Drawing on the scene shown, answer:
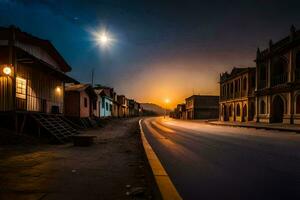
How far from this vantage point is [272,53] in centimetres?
3241

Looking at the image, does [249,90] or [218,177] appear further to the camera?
[249,90]

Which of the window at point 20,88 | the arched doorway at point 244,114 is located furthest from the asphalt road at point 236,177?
the arched doorway at point 244,114

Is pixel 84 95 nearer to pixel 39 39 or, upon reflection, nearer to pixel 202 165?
pixel 39 39

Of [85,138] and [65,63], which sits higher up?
[65,63]

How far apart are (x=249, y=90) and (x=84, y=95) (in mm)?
27474

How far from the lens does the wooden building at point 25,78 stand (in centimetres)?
1334

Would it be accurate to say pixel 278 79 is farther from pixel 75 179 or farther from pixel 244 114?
pixel 75 179

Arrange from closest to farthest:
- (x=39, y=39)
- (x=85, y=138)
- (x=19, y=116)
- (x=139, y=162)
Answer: (x=139, y=162) → (x=85, y=138) → (x=19, y=116) → (x=39, y=39)

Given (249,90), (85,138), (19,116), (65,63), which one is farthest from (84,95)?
(249,90)

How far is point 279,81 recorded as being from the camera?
31688 mm

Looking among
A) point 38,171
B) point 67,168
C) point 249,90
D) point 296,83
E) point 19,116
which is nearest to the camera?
point 38,171

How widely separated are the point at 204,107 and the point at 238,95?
31.3 meters

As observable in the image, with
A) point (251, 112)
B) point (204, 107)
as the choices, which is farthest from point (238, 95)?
point (204, 107)

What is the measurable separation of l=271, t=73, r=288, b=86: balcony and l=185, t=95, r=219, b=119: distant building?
43511 mm
